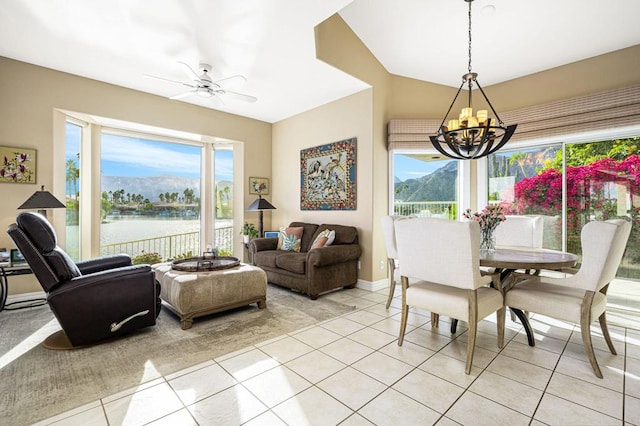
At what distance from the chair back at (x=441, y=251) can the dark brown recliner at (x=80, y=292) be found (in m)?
2.30

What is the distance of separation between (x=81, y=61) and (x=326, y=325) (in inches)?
161

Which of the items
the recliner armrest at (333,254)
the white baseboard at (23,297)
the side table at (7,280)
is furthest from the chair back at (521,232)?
the white baseboard at (23,297)

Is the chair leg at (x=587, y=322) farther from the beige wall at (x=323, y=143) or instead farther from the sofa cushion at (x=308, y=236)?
the sofa cushion at (x=308, y=236)

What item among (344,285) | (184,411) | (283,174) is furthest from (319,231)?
(184,411)

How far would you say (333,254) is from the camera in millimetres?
3844

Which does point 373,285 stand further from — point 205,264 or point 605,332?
point 605,332

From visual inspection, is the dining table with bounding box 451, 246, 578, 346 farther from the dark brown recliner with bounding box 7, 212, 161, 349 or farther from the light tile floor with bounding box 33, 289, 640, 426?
the dark brown recliner with bounding box 7, 212, 161, 349

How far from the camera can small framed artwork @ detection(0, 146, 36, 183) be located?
336cm

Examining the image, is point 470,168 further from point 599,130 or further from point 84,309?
point 84,309

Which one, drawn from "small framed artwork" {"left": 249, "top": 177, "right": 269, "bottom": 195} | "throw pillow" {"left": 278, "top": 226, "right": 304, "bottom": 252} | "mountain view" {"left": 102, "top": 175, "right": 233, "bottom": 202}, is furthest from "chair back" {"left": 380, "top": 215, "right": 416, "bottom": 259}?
"mountain view" {"left": 102, "top": 175, "right": 233, "bottom": 202}

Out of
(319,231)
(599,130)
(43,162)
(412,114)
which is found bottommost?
(319,231)

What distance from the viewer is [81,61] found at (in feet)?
11.2

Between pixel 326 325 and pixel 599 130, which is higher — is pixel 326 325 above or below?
below

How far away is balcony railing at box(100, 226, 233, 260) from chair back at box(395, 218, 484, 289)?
399 centimetres
